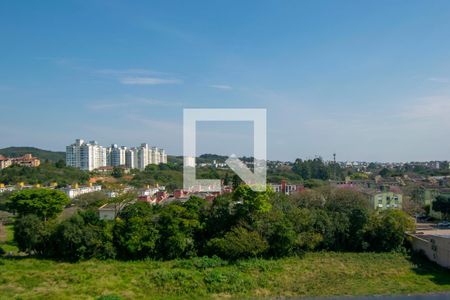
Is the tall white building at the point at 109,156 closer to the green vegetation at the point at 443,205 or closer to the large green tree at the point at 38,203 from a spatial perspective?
the large green tree at the point at 38,203

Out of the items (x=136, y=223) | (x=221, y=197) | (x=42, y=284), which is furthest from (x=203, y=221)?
(x=42, y=284)

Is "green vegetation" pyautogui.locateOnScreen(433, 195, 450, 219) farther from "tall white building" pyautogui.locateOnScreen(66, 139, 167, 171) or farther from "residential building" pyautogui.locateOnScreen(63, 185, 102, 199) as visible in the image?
"tall white building" pyautogui.locateOnScreen(66, 139, 167, 171)

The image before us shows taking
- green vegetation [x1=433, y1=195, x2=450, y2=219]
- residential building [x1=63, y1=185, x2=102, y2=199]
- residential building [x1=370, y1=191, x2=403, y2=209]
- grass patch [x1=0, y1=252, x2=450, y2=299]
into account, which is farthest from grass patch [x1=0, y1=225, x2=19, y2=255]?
green vegetation [x1=433, y1=195, x2=450, y2=219]

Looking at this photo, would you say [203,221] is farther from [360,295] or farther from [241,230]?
[360,295]

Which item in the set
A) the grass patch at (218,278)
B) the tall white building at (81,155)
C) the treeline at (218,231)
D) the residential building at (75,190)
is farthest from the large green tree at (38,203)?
the tall white building at (81,155)

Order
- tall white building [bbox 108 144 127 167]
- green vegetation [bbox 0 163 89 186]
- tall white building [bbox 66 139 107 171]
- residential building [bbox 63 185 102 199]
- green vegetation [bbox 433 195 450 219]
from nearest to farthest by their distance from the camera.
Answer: green vegetation [bbox 433 195 450 219] < residential building [bbox 63 185 102 199] < green vegetation [bbox 0 163 89 186] < tall white building [bbox 66 139 107 171] < tall white building [bbox 108 144 127 167]

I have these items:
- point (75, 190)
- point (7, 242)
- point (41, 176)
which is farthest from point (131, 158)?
point (7, 242)

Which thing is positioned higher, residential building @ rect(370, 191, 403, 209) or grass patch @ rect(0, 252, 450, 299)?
residential building @ rect(370, 191, 403, 209)

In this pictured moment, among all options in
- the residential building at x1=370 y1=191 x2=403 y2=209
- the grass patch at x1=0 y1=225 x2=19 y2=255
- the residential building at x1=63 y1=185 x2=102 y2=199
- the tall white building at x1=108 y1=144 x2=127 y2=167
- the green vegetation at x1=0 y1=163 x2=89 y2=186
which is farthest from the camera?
the tall white building at x1=108 y1=144 x2=127 y2=167
